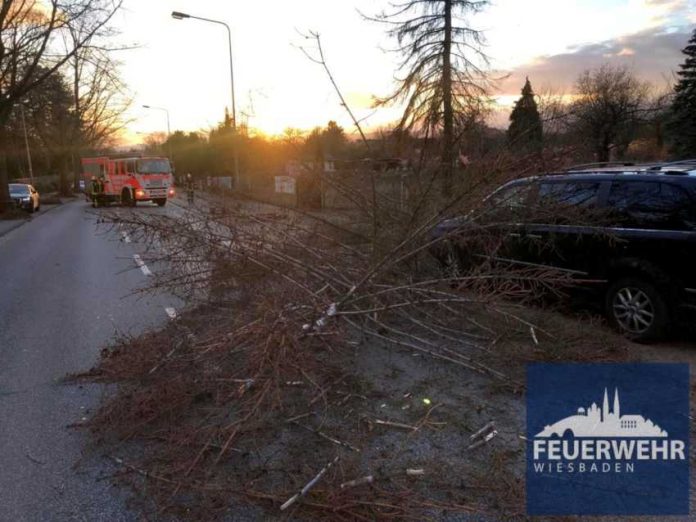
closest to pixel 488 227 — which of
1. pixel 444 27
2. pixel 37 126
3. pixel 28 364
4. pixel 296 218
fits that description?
pixel 296 218

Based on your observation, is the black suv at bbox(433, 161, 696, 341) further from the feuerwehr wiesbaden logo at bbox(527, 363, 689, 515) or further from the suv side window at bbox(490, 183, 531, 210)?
the feuerwehr wiesbaden logo at bbox(527, 363, 689, 515)

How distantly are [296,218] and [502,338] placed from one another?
8.08ft

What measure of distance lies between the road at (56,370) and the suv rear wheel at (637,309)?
16.3 feet

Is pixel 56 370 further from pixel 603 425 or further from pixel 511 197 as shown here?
pixel 603 425

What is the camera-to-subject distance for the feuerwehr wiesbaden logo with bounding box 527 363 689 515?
3.22 metres

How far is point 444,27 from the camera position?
686 inches

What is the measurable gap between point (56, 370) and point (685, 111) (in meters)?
35.1

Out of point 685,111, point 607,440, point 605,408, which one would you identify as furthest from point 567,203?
point 685,111

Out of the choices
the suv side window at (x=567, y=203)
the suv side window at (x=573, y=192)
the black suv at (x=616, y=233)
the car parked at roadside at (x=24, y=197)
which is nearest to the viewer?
the black suv at (x=616, y=233)

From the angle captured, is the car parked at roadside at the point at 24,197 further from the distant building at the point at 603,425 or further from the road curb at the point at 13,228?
the distant building at the point at 603,425

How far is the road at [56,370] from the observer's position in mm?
3324

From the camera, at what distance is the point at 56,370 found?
5.48 metres

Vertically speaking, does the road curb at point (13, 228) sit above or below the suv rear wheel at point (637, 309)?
below

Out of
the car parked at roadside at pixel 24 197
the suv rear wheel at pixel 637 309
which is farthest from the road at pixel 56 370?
the car parked at roadside at pixel 24 197
